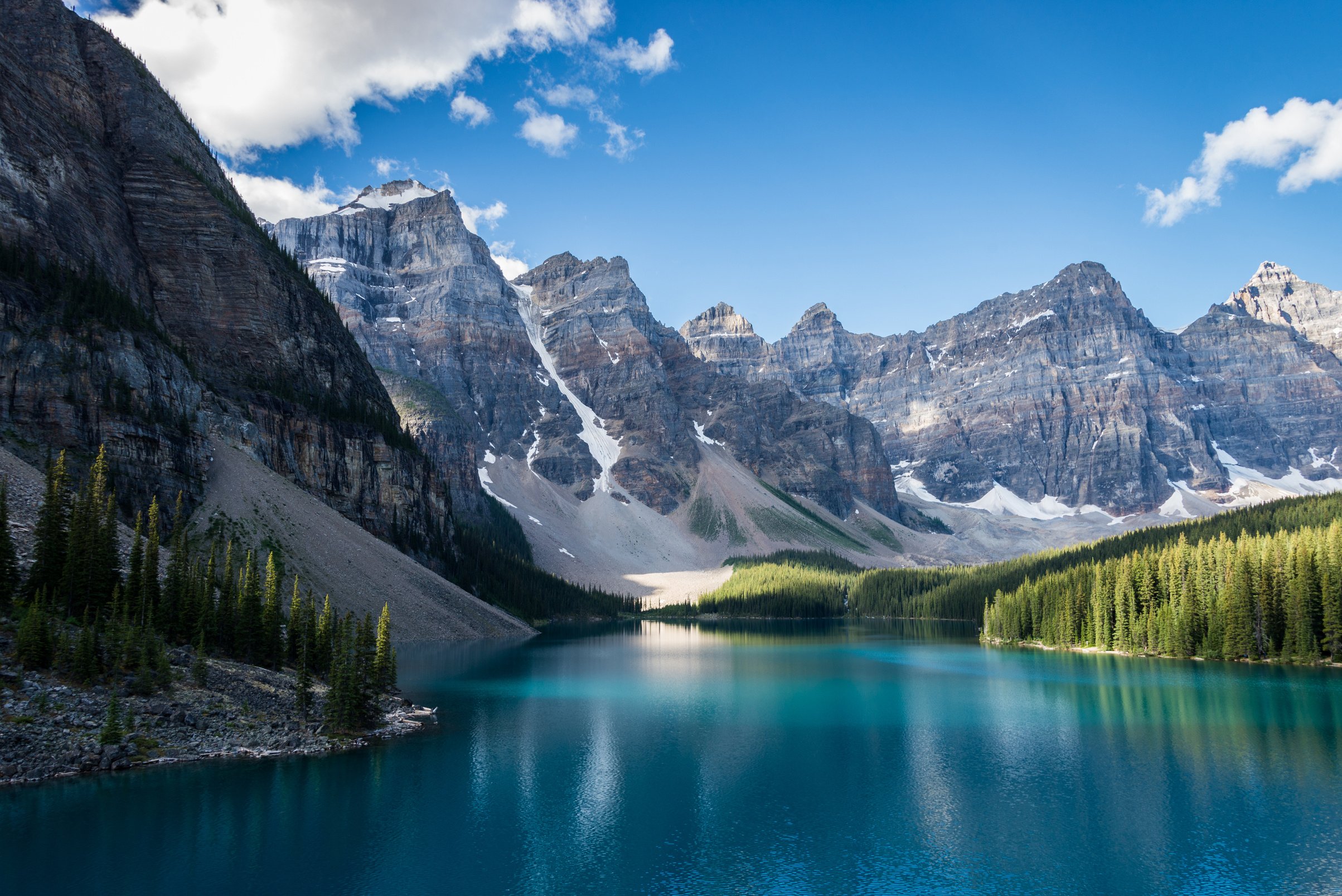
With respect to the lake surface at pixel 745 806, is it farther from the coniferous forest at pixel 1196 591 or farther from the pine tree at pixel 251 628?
the coniferous forest at pixel 1196 591

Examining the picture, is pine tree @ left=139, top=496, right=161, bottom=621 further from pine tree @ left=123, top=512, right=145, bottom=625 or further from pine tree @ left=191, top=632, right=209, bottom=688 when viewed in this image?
pine tree @ left=191, top=632, right=209, bottom=688

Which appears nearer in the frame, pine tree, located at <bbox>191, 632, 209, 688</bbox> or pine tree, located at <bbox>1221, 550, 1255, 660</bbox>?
pine tree, located at <bbox>191, 632, 209, 688</bbox>

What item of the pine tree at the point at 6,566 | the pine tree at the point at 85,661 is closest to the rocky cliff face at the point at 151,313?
the pine tree at the point at 6,566

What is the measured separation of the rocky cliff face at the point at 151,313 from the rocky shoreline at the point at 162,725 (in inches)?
1731

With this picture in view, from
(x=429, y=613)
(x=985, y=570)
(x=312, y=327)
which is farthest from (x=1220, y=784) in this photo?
(x=985, y=570)

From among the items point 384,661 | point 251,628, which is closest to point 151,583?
point 251,628

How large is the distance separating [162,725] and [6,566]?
11.7m

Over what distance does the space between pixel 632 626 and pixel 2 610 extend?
118 metres

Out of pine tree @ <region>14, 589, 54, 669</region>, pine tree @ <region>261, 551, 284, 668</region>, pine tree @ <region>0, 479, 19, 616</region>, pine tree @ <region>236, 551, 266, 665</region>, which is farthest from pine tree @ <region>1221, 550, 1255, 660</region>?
pine tree @ <region>0, 479, 19, 616</region>

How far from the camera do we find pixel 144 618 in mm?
41250

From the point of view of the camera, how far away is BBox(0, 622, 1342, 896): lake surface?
25.0m

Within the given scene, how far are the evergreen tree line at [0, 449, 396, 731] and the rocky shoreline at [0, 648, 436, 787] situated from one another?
0.86 metres

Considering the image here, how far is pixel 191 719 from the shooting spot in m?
35.3

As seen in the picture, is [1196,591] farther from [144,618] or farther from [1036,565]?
[144,618]
